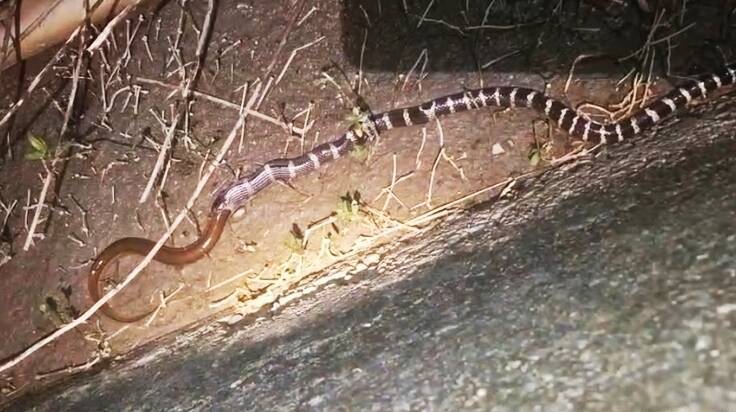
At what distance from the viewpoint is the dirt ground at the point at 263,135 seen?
13.2 ft

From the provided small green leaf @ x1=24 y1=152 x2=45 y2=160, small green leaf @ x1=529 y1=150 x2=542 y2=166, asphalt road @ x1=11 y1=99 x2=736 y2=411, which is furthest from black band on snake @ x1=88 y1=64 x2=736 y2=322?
small green leaf @ x1=24 y1=152 x2=45 y2=160

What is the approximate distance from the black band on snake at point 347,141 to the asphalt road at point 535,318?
20.3 inches

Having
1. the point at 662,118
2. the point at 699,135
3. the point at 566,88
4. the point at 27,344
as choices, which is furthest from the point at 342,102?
the point at 27,344

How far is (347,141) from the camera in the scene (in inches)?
168

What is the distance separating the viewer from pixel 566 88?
409cm

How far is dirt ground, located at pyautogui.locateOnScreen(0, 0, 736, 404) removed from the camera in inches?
158

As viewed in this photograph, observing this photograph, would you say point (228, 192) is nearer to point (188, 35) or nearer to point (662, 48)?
point (188, 35)

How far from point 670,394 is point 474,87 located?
2.62 m

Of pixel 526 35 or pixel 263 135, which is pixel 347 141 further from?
pixel 526 35

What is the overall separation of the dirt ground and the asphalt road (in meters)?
0.60

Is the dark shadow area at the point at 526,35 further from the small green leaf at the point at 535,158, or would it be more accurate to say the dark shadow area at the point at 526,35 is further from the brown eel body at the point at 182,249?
the brown eel body at the point at 182,249

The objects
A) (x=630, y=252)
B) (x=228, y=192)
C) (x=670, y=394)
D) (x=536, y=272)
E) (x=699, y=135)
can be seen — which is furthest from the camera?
(x=228, y=192)

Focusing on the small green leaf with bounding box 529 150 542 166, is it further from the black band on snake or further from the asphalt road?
the asphalt road

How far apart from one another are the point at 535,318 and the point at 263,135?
2.59m
